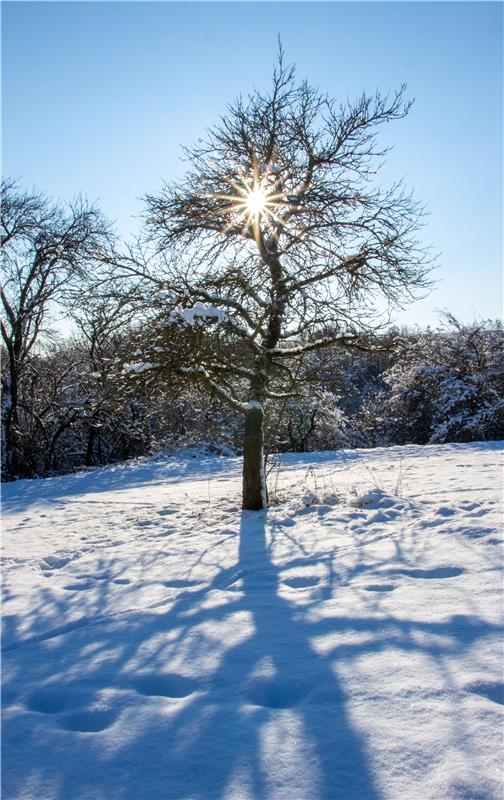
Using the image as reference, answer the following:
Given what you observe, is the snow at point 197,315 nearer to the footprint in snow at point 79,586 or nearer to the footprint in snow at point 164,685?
the footprint in snow at point 79,586

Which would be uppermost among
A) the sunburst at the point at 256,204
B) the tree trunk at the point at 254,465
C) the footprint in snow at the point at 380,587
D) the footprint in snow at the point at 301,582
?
the sunburst at the point at 256,204

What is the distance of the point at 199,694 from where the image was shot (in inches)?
95.8

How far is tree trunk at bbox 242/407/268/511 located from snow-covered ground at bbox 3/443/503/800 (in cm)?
105

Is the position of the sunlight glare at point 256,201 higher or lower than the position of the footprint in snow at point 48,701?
higher

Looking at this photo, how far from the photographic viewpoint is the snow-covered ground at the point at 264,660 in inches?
74.0

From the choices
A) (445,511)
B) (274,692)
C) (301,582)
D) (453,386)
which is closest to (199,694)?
(274,692)

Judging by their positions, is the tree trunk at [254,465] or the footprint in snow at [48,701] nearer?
the footprint in snow at [48,701]

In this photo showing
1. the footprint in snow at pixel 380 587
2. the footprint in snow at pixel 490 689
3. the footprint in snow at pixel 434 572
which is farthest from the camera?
the footprint in snow at pixel 434 572

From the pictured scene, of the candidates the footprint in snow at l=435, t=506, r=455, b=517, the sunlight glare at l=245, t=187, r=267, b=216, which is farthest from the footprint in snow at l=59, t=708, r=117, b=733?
the sunlight glare at l=245, t=187, r=267, b=216

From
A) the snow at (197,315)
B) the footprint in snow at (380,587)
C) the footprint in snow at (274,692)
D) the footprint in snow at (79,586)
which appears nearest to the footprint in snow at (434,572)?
the footprint in snow at (380,587)

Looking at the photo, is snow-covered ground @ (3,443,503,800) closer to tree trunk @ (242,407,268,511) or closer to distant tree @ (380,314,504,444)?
tree trunk @ (242,407,268,511)

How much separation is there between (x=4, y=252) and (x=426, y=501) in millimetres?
13306

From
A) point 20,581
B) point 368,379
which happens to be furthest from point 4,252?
point 368,379

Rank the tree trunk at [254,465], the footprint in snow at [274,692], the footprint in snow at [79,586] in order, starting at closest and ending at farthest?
the footprint in snow at [274,692]
the footprint in snow at [79,586]
the tree trunk at [254,465]
